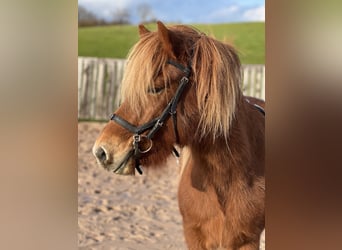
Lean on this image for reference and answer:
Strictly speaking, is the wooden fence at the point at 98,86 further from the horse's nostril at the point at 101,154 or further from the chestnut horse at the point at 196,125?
the horse's nostril at the point at 101,154

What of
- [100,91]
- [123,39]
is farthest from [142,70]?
[123,39]

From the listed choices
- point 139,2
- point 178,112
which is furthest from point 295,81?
point 139,2

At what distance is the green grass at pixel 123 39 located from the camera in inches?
198

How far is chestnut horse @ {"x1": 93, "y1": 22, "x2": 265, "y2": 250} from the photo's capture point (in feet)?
4.57

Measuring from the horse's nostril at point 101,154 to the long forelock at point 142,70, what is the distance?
0.17 m

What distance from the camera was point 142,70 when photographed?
4.58ft

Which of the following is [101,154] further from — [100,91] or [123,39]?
[123,39]

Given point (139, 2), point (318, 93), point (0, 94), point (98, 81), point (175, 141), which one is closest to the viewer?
point (318, 93)

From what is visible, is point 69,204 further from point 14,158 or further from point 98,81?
point 98,81

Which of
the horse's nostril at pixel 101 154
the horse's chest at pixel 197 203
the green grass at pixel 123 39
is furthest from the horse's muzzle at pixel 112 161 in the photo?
the green grass at pixel 123 39

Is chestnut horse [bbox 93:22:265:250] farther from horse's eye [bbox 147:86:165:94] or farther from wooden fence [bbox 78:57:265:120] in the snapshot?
wooden fence [bbox 78:57:265:120]

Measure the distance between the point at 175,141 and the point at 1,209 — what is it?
23.0 inches

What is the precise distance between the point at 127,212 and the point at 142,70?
7.65 feet

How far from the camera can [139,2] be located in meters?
4.95
